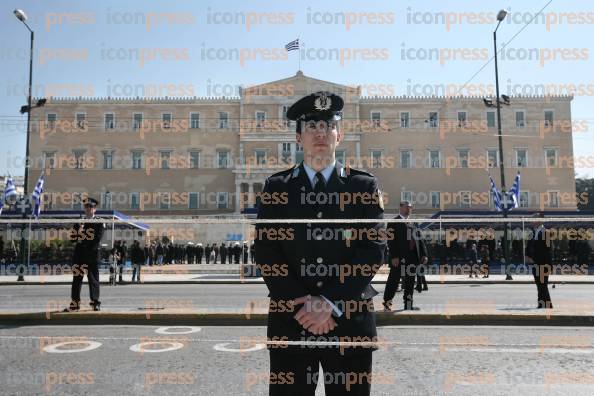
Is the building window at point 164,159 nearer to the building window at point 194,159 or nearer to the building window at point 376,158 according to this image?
the building window at point 194,159

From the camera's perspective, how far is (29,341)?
656 centimetres

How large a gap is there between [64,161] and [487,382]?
6608 centimetres

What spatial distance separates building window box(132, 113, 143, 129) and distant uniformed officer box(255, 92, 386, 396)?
65.3 meters

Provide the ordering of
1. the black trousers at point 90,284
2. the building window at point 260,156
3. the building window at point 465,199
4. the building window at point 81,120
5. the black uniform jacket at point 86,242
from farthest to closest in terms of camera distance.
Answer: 1. the building window at point 81,120
2. the building window at point 260,156
3. the building window at point 465,199
4. the black uniform jacket at point 86,242
5. the black trousers at point 90,284

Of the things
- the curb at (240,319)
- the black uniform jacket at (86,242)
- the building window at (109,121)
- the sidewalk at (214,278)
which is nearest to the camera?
the curb at (240,319)

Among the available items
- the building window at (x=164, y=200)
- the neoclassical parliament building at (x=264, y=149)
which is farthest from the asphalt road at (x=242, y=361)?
the building window at (x=164, y=200)

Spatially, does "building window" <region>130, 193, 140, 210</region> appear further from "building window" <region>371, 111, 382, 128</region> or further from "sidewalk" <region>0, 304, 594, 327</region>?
"sidewalk" <region>0, 304, 594, 327</region>

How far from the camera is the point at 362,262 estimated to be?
2.78m

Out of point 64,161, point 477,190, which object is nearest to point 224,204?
point 64,161

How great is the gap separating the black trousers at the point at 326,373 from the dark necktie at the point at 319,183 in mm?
899

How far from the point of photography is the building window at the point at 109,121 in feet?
211

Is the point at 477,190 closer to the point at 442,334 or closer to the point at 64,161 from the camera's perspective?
the point at 64,161

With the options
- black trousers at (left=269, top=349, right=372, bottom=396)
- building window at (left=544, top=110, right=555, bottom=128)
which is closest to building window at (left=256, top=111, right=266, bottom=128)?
building window at (left=544, top=110, right=555, bottom=128)

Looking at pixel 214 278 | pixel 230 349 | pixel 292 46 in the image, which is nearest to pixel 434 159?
pixel 292 46
